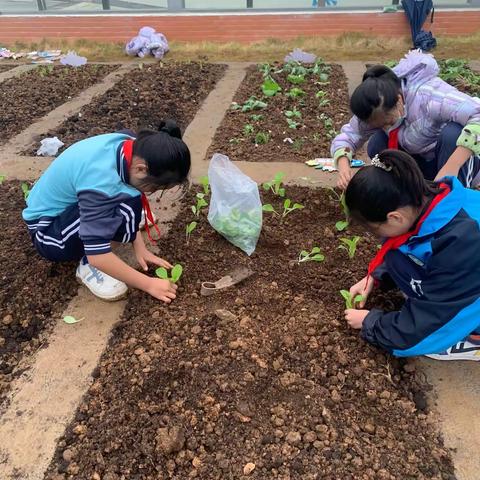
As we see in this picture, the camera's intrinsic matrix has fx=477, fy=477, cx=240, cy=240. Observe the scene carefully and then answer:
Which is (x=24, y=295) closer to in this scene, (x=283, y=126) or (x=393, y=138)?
(x=393, y=138)

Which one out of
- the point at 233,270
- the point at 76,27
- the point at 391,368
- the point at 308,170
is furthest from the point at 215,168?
the point at 76,27

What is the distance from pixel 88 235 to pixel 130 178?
1.03 ft

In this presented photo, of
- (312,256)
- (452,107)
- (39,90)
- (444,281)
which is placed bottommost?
(39,90)

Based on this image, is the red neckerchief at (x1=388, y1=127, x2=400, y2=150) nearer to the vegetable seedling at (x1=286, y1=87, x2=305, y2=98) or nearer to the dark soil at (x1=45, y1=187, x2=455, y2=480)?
the dark soil at (x1=45, y1=187, x2=455, y2=480)

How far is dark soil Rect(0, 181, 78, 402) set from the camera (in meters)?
2.23

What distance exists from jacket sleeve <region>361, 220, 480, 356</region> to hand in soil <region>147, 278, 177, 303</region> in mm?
1008

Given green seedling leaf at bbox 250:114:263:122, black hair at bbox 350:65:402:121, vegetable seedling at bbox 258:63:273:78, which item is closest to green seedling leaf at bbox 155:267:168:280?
black hair at bbox 350:65:402:121

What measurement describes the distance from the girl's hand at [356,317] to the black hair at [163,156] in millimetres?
957

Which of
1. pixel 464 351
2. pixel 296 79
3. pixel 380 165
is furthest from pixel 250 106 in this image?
pixel 464 351

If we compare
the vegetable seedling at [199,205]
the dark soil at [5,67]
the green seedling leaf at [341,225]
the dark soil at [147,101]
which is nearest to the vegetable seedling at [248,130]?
the dark soil at [147,101]

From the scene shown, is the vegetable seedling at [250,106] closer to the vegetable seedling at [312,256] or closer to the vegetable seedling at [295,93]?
the vegetable seedling at [295,93]

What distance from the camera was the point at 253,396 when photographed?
1.88m

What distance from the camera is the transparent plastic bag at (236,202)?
2635mm

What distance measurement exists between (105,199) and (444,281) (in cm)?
144
